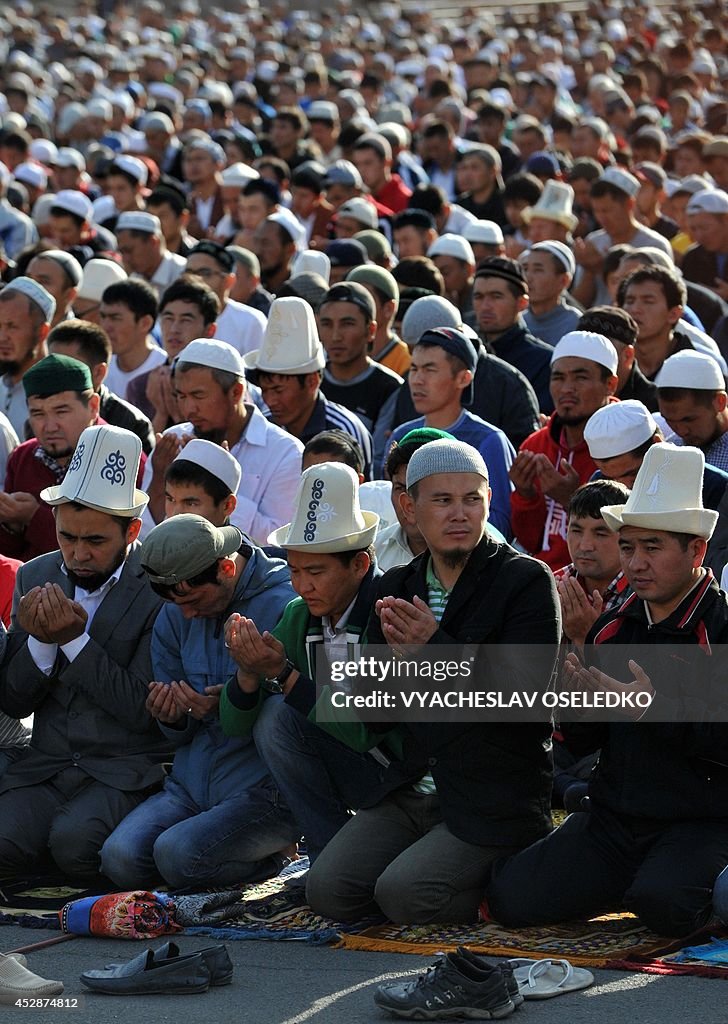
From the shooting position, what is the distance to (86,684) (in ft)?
20.3

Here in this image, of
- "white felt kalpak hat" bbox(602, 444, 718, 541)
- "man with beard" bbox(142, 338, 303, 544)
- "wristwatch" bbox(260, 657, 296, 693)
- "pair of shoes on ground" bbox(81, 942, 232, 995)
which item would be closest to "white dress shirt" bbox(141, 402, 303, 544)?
"man with beard" bbox(142, 338, 303, 544)

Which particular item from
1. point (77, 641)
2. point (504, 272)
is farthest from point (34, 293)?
point (77, 641)

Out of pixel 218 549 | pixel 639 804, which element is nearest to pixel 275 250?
pixel 218 549

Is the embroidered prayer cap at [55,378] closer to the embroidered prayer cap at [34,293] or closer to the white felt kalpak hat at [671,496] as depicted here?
the embroidered prayer cap at [34,293]

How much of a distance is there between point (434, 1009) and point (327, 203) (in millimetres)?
11015

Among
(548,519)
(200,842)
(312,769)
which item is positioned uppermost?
(548,519)

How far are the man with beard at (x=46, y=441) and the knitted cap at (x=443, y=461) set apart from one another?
2.54 metres

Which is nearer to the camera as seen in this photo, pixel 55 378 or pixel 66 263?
pixel 55 378

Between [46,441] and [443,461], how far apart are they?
9.00 feet

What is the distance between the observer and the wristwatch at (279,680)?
5781 mm

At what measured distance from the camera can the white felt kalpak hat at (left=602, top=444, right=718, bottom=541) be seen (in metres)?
5.41

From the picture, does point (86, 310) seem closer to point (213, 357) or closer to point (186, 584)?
point (213, 357)

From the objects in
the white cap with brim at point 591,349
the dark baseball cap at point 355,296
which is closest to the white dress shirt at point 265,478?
the white cap with brim at point 591,349

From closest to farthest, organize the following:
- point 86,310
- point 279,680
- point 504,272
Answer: point 279,680 < point 504,272 < point 86,310
